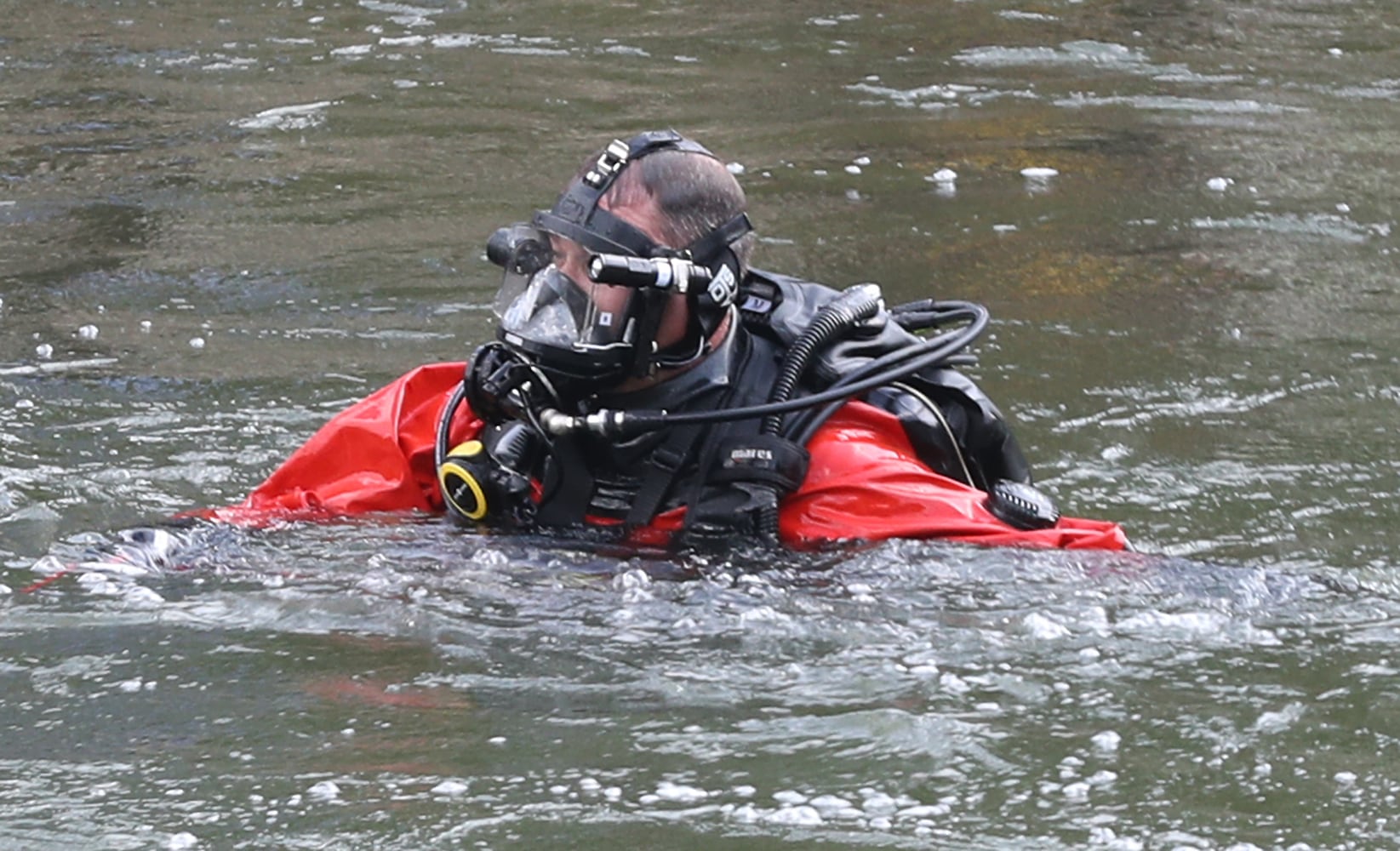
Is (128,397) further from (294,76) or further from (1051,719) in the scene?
(294,76)

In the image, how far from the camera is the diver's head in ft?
12.3

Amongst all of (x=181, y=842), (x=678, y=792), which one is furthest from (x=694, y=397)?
(x=181, y=842)

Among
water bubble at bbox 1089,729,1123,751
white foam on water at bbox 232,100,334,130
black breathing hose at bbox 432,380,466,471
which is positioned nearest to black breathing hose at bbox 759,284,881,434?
black breathing hose at bbox 432,380,466,471

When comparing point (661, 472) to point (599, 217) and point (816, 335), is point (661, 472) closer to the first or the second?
point (816, 335)

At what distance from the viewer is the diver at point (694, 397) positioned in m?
3.77

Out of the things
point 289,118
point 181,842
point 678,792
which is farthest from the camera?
point 289,118

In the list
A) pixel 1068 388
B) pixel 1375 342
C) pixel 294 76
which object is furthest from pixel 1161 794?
pixel 294 76

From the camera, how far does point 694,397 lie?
12.8 ft

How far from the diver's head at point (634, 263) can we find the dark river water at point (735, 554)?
0.44m

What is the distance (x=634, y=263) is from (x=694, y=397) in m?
0.36

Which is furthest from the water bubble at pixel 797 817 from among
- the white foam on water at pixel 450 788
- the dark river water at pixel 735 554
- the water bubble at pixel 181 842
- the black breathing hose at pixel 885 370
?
the black breathing hose at pixel 885 370

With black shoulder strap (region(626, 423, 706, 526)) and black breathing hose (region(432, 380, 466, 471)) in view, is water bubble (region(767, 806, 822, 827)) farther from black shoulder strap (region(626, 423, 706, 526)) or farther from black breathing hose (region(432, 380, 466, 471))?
black breathing hose (region(432, 380, 466, 471))

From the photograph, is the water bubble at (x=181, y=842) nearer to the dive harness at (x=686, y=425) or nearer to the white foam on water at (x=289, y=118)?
the dive harness at (x=686, y=425)

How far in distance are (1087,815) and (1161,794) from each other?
0.47 feet
